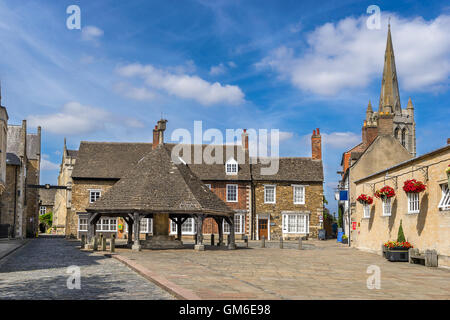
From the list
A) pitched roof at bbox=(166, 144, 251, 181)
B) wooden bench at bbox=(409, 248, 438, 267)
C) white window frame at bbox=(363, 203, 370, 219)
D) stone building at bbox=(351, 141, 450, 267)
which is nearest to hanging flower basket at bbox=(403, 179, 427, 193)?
stone building at bbox=(351, 141, 450, 267)

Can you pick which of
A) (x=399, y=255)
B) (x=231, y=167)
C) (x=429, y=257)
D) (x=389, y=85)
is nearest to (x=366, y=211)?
(x=399, y=255)

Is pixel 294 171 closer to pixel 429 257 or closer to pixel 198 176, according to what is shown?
pixel 198 176

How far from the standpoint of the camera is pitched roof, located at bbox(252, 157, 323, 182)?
4434 centimetres

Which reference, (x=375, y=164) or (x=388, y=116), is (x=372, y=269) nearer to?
(x=375, y=164)

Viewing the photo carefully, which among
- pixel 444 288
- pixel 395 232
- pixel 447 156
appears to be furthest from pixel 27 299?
pixel 395 232

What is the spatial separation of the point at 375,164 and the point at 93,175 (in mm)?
24135

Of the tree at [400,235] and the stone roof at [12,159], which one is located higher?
the stone roof at [12,159]

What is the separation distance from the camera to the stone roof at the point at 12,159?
44938 mm

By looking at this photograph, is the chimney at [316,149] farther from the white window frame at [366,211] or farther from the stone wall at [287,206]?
the white window frame at [366,211]

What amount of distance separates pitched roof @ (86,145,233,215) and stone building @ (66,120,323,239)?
598 inches

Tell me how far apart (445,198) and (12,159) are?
39736mm

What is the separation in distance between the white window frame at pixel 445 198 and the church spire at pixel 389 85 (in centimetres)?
7027

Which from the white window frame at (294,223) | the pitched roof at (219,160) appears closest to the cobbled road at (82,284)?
the pitched roof at (219,160)

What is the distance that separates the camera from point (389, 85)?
85562 mm
